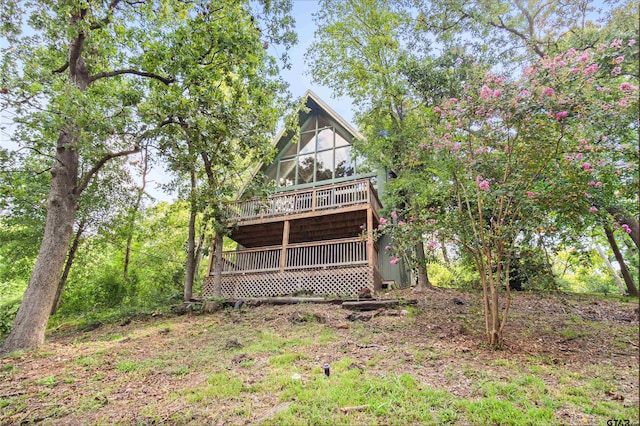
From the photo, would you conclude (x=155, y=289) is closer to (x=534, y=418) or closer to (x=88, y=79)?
(x=88, y=79)

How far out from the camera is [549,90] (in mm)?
4219

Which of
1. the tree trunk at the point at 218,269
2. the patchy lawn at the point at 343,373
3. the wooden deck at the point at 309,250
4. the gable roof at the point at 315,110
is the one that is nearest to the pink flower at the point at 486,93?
the patchy lawn at the point at 343,373

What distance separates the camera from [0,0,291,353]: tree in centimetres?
643

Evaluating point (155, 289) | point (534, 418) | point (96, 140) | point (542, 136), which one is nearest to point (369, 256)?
point (542, 136)

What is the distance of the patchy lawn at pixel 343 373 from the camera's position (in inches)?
130

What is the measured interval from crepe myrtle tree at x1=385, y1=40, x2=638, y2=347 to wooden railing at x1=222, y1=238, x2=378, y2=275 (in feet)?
15.4

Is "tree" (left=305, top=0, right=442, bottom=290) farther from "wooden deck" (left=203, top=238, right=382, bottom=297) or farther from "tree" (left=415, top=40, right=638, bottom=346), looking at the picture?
"tree" (left=415, top=40, right=638, bottom=346)

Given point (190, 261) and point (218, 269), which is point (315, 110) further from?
point (190, 261)

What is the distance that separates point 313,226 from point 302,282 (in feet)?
9.09

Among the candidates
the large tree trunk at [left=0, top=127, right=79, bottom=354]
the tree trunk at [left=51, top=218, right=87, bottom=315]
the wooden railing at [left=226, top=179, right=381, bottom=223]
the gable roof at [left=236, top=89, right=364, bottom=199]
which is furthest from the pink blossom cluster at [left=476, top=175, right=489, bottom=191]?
the tree trunk at [left=51, top=218, right=87, bottom=315]

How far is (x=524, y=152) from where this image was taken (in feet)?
16.1

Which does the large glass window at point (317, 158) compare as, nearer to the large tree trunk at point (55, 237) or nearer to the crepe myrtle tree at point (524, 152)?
the crepe myrtle tree at point (524, 152)

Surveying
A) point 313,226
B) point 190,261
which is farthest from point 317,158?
point 190,261

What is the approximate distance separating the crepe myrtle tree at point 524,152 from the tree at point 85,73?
5618mm
